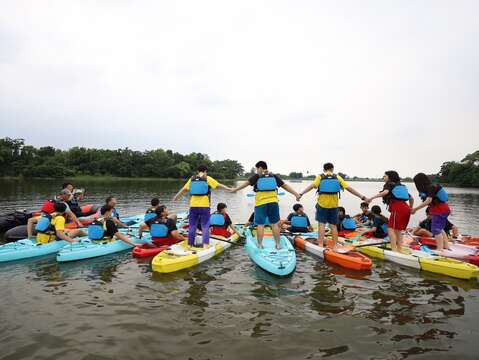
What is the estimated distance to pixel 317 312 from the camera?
17.1 ft

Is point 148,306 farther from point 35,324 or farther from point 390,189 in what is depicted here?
point 390,189

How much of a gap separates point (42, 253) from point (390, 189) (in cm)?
Answer: 1028

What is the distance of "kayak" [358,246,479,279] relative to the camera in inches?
273

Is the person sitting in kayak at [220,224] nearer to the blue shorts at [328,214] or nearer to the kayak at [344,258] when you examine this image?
the kayak at [344,258]

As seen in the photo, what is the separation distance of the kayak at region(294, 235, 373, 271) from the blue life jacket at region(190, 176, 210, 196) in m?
3.77

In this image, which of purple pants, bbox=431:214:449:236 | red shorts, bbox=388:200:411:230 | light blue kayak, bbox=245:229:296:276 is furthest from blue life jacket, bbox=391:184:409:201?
light blue kayak, bbox=245:229:296:276

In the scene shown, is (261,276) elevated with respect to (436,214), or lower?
lower

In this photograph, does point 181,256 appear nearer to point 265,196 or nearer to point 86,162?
point 265,196

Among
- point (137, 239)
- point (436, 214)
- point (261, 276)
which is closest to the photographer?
point (261, 276)

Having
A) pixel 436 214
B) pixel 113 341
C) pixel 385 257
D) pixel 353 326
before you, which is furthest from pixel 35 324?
pixel 436 214

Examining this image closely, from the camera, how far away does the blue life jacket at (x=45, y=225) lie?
9.17 metres

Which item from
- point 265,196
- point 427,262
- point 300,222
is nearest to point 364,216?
point 300,222

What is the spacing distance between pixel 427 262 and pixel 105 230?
9.23 meters

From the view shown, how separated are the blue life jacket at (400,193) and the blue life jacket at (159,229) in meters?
6.82
